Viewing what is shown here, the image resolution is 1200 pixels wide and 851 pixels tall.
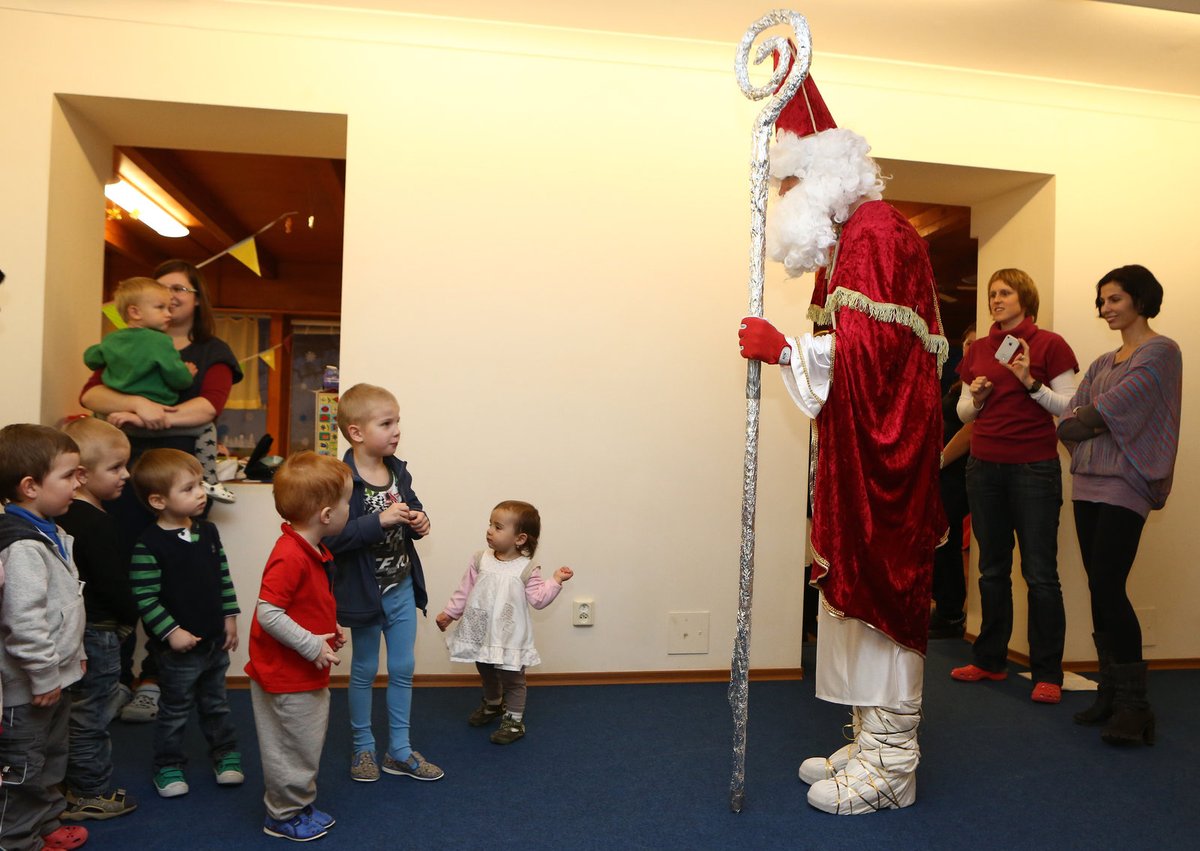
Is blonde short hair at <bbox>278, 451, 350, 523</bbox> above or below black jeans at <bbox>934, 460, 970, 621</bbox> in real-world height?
above

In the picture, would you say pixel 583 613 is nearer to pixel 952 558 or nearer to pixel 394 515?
pixel 394 515

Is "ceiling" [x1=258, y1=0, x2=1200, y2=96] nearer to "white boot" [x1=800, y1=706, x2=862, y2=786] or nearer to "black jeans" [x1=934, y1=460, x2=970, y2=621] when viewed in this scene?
"black jeans" [x1=934, y1=460, x2=970, y2=621]

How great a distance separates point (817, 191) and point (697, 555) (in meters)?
1.65

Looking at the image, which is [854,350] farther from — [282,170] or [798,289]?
[282,170]

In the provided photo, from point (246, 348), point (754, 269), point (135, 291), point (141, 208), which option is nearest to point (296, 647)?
point (754, 269)

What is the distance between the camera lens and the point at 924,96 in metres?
3.78

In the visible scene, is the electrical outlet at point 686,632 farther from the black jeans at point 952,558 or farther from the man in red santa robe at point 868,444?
the black jeans at point 952,558

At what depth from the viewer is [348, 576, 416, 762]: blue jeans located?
8.40 ft

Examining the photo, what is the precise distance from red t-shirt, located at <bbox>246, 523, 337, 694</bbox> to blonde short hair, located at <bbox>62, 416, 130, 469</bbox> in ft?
1.85

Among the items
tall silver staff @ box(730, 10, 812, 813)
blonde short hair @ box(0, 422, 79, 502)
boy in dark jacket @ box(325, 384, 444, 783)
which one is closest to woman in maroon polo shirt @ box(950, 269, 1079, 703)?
tall silver staff @ box(730, 10, 812, 813)

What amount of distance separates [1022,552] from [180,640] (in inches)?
118

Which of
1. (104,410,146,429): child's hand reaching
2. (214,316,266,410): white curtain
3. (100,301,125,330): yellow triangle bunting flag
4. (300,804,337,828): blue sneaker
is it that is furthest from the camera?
(214,316,266,410): white curtain

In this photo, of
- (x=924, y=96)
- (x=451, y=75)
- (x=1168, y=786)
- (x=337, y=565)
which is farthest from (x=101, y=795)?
(x=924, y=96)

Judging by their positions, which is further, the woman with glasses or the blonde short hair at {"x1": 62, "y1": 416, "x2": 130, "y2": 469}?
the woman with glasses
